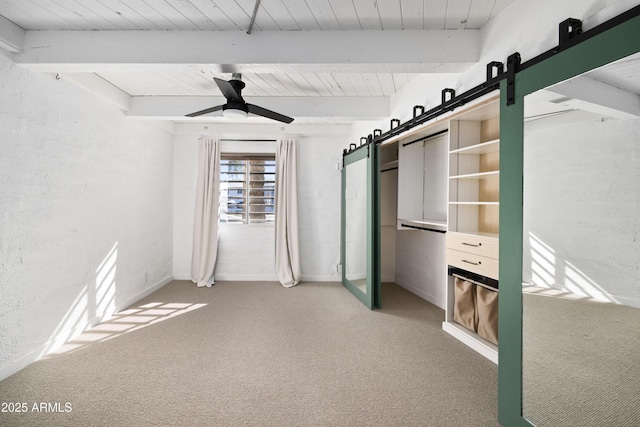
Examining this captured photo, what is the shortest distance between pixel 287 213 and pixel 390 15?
3.31m

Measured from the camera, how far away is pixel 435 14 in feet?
6.77

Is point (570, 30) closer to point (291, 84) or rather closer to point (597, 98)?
point (597, 98)

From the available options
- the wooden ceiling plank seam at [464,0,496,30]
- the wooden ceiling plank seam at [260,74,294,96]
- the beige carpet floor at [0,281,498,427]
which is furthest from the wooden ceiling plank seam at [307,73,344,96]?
the beige carpet floor at [0,281,498,427]

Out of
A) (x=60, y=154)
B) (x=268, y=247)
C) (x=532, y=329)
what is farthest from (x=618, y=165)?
(x=268, y=247)

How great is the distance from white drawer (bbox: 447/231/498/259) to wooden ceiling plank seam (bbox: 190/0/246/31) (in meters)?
2.41

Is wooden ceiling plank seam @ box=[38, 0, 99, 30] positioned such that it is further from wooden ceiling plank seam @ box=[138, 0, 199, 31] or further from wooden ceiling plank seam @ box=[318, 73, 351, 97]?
wooden ceiling plank seam @ box=[318, 73, 351, 97]

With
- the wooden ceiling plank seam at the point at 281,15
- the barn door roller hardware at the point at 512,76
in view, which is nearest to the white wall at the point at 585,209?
the barn door roller hardware at the point at 512,76

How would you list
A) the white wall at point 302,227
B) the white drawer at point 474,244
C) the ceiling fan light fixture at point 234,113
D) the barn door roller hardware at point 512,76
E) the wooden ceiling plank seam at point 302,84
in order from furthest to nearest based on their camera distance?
the white wall at point 302,227, the wooden ceiling plank seam at point 302,84, the ceiling fan light fixture at point 234,113, the white drawer at point 474,244, the barn door roller hardware at point 512,76

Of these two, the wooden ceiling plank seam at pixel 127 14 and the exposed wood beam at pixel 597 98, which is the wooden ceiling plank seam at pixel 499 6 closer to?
the exposed wood beam at pixel 597 98

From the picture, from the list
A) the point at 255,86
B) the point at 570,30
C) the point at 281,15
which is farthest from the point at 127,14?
the point at 570,30

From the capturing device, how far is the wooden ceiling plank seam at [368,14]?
196cm

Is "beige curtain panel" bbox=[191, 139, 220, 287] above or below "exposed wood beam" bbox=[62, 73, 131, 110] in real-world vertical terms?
below

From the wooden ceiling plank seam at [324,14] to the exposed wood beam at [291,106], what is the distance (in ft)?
4.85

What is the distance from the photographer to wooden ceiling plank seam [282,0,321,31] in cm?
195
